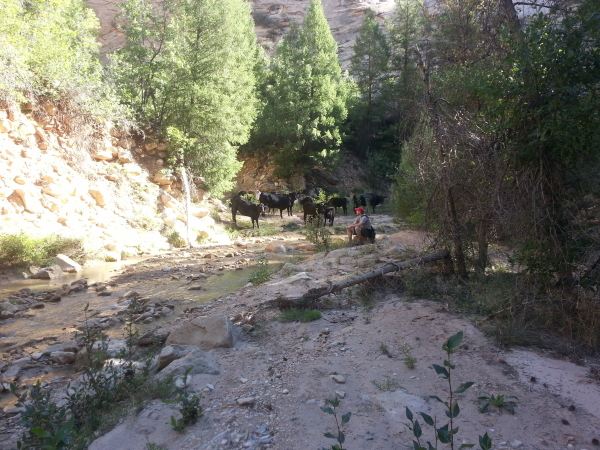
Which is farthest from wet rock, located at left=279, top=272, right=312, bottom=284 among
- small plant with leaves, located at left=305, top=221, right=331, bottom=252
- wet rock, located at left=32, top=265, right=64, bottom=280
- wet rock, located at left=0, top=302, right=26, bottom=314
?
wet rock, located at left=32, top=265, right=64, bottom=280

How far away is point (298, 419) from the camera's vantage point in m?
3.68

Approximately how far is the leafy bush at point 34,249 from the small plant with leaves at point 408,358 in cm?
1085

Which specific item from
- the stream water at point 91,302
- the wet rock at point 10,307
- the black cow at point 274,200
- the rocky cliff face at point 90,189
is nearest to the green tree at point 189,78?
the rocky cliff face at point 90,189

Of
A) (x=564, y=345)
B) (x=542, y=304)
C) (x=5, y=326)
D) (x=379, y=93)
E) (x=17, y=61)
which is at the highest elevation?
(x=379, y=93)

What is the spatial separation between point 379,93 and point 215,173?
2086 cm

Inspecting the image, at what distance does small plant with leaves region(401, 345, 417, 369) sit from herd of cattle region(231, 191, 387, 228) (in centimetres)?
922

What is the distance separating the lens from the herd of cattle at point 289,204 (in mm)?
17859

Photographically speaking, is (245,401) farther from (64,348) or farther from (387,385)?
(64,348)

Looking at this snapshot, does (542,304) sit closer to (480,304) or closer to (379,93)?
(480,304)

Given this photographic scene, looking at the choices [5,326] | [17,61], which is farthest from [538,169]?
[17,61]

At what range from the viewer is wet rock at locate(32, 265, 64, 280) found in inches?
432

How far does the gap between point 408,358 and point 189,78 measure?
18761mm

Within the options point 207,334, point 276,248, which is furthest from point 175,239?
point 207,334

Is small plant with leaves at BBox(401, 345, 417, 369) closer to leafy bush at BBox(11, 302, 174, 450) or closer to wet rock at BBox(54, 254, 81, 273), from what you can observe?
leafy bush at BBox(11, 302, 174, 450)
